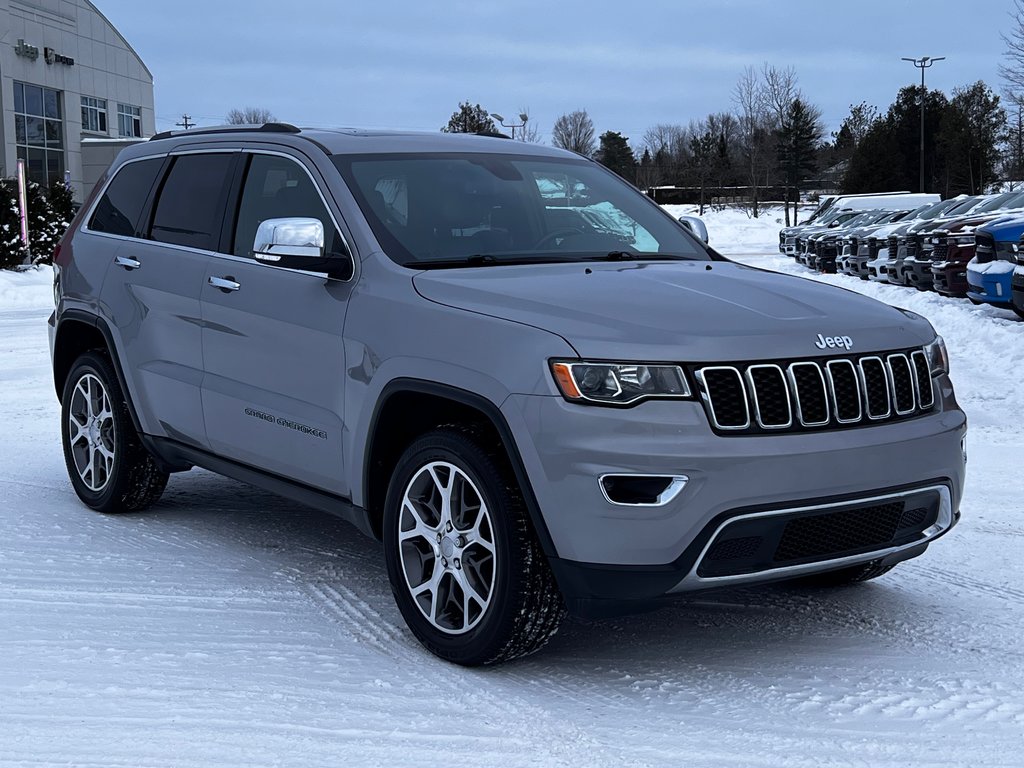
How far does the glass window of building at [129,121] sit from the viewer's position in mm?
→ 65250

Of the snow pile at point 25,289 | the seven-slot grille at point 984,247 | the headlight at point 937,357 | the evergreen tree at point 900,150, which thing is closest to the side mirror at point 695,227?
the headlight at point 937,357

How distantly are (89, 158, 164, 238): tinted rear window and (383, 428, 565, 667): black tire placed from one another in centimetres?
264

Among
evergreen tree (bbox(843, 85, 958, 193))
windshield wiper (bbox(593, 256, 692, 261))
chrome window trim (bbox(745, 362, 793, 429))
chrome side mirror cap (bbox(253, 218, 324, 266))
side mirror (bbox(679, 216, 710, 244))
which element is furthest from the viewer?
evergreen tree (bbox(843, 85, 958, 193))

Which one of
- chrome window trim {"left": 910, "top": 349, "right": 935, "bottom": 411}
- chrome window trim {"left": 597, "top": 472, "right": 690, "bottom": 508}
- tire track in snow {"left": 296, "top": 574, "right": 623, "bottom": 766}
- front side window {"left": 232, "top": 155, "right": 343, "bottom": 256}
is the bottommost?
tire track in snow {"left": 296, "top": 574, "right": 623, "bottom": 766}

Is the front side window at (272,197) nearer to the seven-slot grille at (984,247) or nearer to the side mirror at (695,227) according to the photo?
the side mirror at (695,227)

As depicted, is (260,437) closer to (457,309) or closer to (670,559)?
(457,309)

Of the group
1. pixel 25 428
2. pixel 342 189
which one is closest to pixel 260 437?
pixel 342 189

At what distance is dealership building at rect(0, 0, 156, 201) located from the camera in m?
53.0

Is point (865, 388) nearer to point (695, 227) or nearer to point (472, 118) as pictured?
point (695, 227)

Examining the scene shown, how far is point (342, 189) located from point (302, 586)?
1.59 m

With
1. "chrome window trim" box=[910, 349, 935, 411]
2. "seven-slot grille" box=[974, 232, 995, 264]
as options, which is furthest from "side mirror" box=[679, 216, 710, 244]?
"seven-slot grille" box=[974, 232, 995, 264]

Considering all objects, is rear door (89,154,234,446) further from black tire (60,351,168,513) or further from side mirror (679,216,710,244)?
side mirror (679,216,710,244)

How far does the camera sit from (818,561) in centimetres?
401

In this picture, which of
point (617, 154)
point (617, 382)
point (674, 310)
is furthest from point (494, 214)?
point (617, 154)
